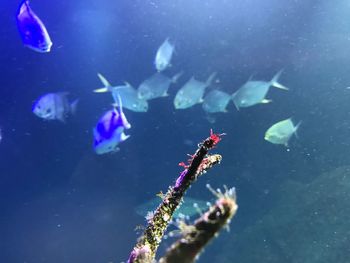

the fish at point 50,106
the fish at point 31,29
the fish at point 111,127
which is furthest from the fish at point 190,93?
the fish at point 31,29

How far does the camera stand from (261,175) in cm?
978

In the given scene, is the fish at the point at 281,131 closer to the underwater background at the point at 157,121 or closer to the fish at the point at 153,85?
the fish at the point at 153,85

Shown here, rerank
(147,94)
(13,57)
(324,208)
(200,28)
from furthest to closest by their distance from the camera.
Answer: (200,28)
(13,57)
(324,208)
(147,94)

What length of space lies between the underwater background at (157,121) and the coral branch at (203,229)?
8254mm

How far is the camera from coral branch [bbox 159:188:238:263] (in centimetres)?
115

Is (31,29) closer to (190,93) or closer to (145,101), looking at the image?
(145,101)

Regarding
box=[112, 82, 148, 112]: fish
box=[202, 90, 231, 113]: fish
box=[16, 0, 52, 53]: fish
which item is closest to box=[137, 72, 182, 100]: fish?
box=[112, 82, 148, 112]: fish

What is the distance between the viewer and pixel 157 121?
991cm

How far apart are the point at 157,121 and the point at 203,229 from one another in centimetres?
877

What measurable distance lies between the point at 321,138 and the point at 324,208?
1.88 m

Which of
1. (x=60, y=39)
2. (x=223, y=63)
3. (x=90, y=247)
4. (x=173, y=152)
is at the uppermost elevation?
(x=60, y=39)

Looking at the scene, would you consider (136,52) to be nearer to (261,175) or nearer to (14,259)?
(261,175)

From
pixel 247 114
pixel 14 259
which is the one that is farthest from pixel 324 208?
pixel 14 259

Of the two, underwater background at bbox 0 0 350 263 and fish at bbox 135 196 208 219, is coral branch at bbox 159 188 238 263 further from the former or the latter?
underwater background at bbox 0 0 350 263
